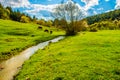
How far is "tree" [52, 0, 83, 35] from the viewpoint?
283 ft

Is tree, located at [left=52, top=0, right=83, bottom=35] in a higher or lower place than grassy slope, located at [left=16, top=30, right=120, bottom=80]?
higher

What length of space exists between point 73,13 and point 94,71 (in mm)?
70320

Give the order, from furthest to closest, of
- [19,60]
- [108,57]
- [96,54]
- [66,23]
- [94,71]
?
[66,23]
[19,60]
[96,54]
[108,57]
[94,71]

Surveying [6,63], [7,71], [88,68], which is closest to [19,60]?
[6,63]

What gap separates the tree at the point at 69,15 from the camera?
86256 millimetres

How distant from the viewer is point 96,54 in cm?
3303

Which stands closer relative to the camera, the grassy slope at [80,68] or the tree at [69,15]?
the grassy slope at [80,68]

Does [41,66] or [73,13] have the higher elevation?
[73,13]

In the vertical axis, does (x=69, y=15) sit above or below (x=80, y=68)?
above

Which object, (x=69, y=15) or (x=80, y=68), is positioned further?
(x=69, y=15)

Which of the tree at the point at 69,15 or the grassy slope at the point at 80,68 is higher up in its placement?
the tree at the point at 69,15

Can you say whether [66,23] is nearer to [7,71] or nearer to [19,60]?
[19,60]

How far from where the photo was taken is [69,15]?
92750 millimetres

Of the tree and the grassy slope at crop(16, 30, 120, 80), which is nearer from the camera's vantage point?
the grassy slope at crop(16, 30, 120, 80)
